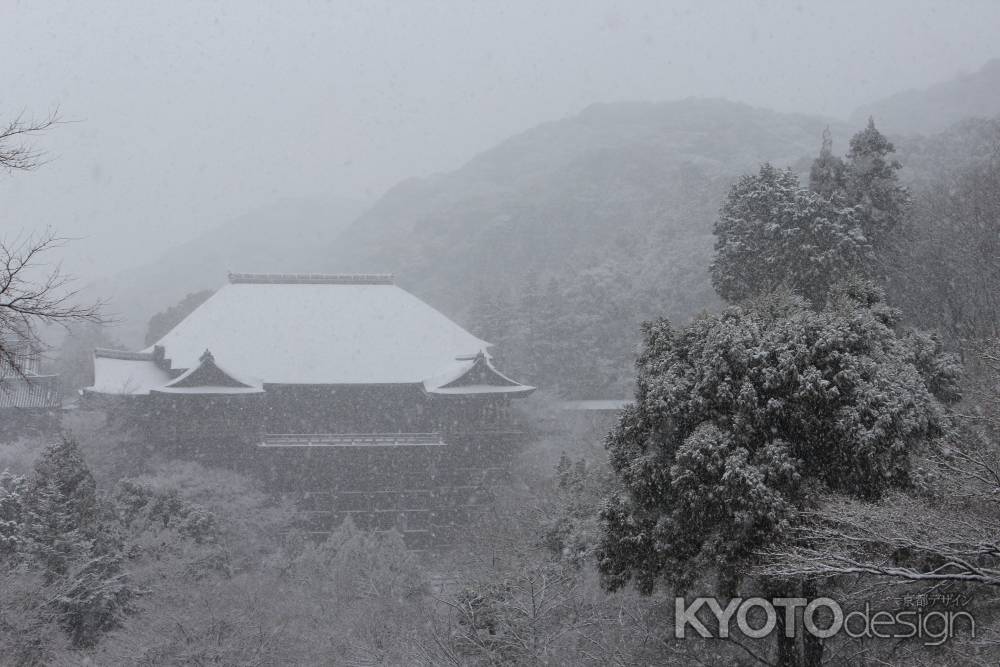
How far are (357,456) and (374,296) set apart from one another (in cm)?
611

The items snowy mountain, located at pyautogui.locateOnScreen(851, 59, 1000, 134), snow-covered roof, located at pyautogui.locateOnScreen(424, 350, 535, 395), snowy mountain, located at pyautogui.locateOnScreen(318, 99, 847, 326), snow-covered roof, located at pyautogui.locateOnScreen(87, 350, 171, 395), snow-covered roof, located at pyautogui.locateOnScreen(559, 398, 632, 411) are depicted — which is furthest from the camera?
snowy mountain, located at pyautogui.locateOnScreen(851, 59, 1000, 134)

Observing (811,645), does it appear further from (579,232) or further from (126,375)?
(579,232)

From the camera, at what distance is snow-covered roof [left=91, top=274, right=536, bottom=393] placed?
18047 millimetres

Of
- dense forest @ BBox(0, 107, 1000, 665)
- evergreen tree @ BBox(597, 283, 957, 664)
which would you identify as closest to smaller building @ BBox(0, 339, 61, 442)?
dense forest @ BBox(0, 107, 1000, 665)

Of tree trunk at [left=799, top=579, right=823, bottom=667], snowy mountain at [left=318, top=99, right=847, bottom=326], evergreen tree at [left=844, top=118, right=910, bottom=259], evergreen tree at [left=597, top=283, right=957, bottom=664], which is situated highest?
snowy mountain at [left=318, top=99, right=847, bottom=326]

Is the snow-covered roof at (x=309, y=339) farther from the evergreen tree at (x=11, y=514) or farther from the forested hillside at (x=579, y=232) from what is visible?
the forested hillside at (x=579, y=232)

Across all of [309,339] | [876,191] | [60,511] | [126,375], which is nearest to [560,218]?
[309,339]

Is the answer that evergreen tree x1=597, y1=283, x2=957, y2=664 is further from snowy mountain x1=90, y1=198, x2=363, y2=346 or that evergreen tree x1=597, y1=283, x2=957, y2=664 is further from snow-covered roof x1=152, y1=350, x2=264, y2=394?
snowy mountain x1=90, y1=198, x2=363, y2=346

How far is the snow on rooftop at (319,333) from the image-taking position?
18.3 meters

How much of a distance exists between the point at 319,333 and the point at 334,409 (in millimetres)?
2712

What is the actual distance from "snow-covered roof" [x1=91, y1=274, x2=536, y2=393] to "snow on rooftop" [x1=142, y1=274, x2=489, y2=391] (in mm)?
25

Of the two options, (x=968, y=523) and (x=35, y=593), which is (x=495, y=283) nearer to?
(x=35, y=593)

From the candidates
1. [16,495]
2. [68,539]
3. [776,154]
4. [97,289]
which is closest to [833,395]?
[68,539]

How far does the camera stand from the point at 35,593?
971 centimetres
